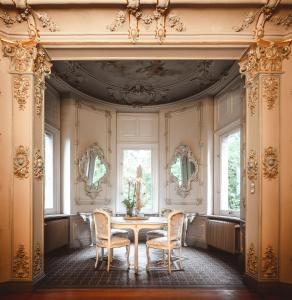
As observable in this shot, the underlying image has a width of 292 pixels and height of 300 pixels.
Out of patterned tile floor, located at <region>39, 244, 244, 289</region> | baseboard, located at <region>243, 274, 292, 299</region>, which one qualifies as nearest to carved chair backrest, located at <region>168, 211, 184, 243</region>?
patterned tile floor, located at <region>39, 244, 244, 289</region>

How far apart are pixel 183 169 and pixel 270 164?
163 inches

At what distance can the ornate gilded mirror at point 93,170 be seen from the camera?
8.19m

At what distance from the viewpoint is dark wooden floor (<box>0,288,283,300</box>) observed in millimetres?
4180

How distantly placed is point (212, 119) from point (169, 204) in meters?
2.30

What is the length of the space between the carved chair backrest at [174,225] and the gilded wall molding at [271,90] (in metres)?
2.17

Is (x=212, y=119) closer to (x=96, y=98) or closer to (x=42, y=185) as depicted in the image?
(x=96, y=98)

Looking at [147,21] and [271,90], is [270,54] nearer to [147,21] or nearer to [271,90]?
[271,90]

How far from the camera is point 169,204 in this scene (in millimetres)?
8617

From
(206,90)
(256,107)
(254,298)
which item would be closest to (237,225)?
(254,298)

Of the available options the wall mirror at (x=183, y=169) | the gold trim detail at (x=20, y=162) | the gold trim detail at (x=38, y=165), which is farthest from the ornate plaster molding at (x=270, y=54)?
the wall mirror at (x=183, y=169)

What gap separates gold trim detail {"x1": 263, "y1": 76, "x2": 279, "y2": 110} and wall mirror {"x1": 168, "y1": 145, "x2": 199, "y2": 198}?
389cm

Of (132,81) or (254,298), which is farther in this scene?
(132,81)

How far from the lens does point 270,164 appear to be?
4387 mm

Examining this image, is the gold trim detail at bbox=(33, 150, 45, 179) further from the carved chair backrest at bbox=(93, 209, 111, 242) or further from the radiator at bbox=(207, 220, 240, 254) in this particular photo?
the radiator at bbox=(207, 220, 240, 254)
